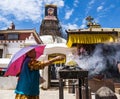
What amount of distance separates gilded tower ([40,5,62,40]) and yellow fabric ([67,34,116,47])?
3442 centimetres

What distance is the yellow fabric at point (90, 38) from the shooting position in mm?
16422

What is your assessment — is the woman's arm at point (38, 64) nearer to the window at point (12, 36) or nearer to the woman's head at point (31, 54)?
the woman's head at point (31, 54)

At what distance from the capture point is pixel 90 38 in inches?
650

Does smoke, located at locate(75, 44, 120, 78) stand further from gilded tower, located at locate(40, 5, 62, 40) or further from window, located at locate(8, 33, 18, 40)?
gilded tower, located at locate(40, 5, 62, 40)

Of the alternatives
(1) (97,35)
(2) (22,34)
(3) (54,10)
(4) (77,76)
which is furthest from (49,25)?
(4) (77,76)

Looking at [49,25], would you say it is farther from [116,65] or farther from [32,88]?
[32,88]

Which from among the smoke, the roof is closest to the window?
the roof

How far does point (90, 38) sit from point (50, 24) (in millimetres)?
40792

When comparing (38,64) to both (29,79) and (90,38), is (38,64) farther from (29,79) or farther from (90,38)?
(90,38)

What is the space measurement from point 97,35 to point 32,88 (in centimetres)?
1170

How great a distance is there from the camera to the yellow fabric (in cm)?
1642

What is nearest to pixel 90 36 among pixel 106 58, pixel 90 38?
pixel 90 38

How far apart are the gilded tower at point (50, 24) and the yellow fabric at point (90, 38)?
34.4 meters

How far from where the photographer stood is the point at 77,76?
716cm
